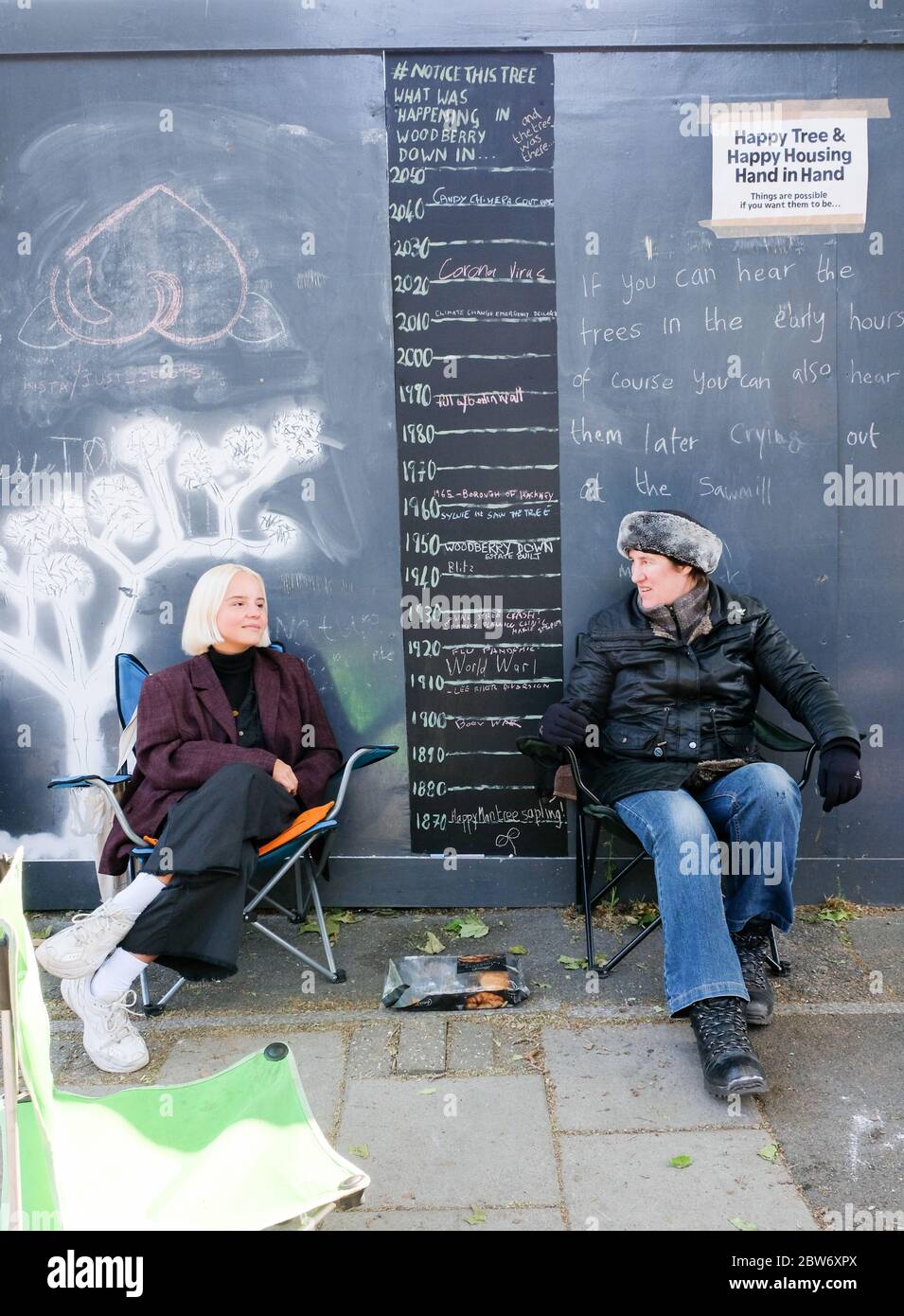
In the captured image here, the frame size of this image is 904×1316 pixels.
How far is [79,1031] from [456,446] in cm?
242

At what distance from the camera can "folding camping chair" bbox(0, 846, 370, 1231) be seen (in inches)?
75.5

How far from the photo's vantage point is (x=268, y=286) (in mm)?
4457

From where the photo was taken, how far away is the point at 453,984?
151 inches

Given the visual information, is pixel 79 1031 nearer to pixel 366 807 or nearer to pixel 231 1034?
pixel 231 1034

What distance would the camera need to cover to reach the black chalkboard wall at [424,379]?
171 inches

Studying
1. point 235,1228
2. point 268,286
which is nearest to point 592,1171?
point 235,1228

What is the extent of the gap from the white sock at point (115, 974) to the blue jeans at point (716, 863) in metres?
1.57

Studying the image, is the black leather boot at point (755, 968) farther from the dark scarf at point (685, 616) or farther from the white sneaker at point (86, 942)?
the white sneaker at point (86, 942)

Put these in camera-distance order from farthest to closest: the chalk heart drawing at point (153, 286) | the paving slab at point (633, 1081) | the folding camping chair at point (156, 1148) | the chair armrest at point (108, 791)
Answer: the chalk heart drawing at point (153, 286), the chair armrest at point (108, 791), the paving slab at point (633, 1081), the folding camping chair at point (156, 1148)

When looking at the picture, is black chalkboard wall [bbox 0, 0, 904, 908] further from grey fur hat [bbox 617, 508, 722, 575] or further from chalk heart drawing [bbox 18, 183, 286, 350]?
grey fur hat [bbox 617, 508, 722, 575]

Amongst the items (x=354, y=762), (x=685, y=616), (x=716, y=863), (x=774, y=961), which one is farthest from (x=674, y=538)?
(x=774, y=961)

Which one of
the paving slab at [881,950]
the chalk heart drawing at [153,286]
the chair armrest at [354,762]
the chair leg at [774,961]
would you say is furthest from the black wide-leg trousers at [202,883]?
the paving slab at [881,950]

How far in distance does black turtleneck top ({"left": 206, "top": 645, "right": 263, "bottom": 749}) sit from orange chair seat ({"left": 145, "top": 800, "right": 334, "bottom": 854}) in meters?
0.31

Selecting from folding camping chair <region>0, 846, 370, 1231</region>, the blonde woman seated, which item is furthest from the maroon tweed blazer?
folding camping chair <region>0, 846, 370, 1231</region>
